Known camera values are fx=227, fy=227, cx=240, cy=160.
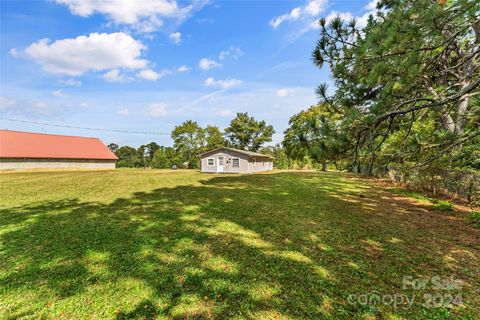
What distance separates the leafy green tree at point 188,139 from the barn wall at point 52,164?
12.8 m

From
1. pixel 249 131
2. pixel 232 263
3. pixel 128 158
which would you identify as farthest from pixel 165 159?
pixel 232 263

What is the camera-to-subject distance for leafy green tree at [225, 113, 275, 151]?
44406mm

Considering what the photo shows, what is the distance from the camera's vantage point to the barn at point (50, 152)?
81.1 feet

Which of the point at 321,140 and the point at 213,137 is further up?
the point at 213,137

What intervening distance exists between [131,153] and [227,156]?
51.3 metres

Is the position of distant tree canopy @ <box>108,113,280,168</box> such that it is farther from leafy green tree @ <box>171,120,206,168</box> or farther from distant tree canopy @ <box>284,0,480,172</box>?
distant tree canopy @ <box>284,0,480,172</box>

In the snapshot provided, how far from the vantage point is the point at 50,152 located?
27156 mm

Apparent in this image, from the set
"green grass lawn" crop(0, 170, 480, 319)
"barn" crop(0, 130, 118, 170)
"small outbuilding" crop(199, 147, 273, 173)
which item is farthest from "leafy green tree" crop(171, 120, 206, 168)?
"green grass lawn" crop(0, 170, 480, 319)

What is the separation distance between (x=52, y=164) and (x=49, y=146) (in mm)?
2712

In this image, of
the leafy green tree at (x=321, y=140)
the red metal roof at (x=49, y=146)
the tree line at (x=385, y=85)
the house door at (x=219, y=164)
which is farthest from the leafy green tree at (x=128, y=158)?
the leafy green tree at (x=321, y=140)

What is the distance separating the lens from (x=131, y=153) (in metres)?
65.8

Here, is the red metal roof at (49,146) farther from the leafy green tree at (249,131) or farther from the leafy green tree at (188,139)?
the leafy green tree at (249,131)

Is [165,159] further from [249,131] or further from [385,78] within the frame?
[385,78]

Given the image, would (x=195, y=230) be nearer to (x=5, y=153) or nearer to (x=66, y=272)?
(x=66, y=272)
